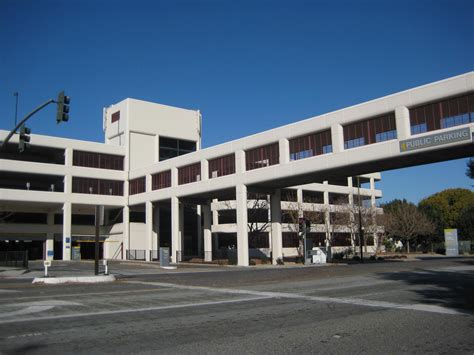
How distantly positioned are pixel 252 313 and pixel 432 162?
26.2 m

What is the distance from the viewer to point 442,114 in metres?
29.7

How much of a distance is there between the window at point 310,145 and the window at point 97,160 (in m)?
29.5

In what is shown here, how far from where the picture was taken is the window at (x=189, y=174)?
165 feet

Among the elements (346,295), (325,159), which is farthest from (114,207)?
(346,295)

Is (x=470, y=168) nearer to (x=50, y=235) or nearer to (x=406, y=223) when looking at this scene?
(x=406, y=223)

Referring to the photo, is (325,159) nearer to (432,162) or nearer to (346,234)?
(432,162)

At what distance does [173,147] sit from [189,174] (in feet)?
51.5

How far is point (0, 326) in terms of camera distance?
32.4ft

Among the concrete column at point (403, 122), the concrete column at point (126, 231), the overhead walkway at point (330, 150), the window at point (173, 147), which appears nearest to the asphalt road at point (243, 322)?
the overhead walkway at point (330, 150)

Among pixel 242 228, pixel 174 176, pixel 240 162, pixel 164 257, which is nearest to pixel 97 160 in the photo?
pixel 174 176

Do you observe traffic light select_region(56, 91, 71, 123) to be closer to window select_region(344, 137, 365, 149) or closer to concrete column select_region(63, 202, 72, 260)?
window select_region(344, 137, 365, 149)

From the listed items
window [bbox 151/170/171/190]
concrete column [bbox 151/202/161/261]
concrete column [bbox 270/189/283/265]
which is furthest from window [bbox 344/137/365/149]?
concrete column [bbox 151/202/161/261]

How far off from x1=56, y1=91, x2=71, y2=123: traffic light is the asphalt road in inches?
306

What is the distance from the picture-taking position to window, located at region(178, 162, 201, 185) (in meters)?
50.3
